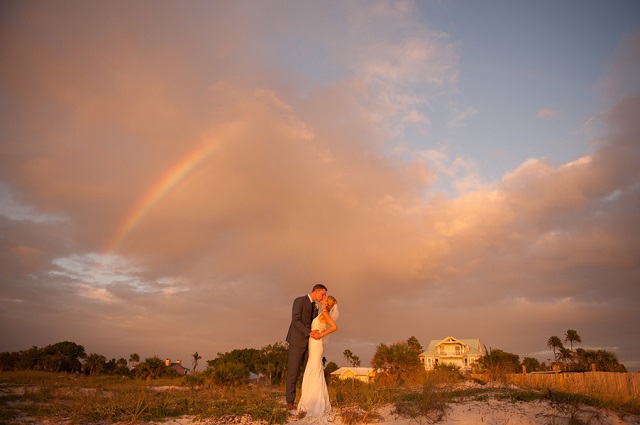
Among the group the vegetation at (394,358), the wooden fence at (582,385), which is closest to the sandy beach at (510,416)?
the wooden fence at (582,385)

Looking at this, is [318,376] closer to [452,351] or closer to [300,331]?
[300,331]

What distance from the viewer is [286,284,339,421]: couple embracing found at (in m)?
8.87

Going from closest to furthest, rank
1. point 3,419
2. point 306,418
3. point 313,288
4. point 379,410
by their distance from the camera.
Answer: point 3,419
point 306,418
point 379,410
point 313,288

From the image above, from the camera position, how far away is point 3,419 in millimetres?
6629

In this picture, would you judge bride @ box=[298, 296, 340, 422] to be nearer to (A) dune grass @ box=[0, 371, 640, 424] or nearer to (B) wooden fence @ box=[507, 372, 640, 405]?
(A) dune grass @ box=[0, 371, 640, 424]

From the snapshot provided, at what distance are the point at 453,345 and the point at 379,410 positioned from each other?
6888cm

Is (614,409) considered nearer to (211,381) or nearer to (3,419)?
(3,419)

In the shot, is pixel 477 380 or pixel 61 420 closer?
pixel 61 420

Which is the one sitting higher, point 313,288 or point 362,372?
point 313,288

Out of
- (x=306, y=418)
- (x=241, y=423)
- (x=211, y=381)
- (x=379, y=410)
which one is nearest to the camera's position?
(x=241, y=423)

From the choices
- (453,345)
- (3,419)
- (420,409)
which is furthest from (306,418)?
(453,345)

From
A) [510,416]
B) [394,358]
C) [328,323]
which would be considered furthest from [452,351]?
[328,323]

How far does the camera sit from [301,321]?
954 cm

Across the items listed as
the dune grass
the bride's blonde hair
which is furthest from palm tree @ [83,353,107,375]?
the bride's blonde hair
